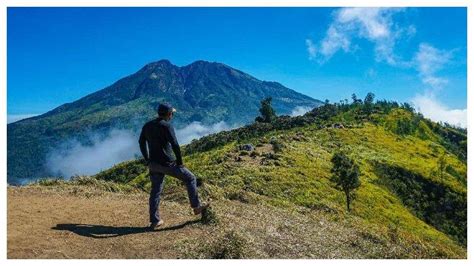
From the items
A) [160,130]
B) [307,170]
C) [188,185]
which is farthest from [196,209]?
[307,170]

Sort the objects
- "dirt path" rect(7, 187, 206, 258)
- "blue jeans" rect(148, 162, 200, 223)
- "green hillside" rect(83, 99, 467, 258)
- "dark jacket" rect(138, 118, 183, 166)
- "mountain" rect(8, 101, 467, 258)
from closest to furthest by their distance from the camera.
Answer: "dirt path" rect(7, 187, 206, 258) → "mountain" rect(8, 101, 467, 258) → "dark jacket" rect(138, 118, 183, 166) → "blue jeans" rect(148, 162, 200, 223) → "green hillside" rect(83, 99, 467, 258)

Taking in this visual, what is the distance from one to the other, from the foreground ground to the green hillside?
95 centimetres

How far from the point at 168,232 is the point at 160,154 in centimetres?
196

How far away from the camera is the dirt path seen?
38.4 feet

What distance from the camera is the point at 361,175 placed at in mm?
79875

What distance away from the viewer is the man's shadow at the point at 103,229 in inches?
507

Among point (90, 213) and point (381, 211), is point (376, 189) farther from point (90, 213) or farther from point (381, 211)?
point (90, 213)

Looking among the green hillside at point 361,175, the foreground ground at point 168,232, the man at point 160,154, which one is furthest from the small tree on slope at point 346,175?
the man at point 160,154

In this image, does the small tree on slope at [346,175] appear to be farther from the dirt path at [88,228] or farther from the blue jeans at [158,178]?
the blue jeans at [158,178]

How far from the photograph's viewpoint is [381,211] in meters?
62.4

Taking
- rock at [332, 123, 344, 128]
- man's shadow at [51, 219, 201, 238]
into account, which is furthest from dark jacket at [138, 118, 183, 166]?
rock at [332, 123, 344, 128]

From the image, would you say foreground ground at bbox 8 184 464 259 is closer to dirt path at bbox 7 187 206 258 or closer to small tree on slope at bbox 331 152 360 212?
dirt path at bbox 7 187 206 258
